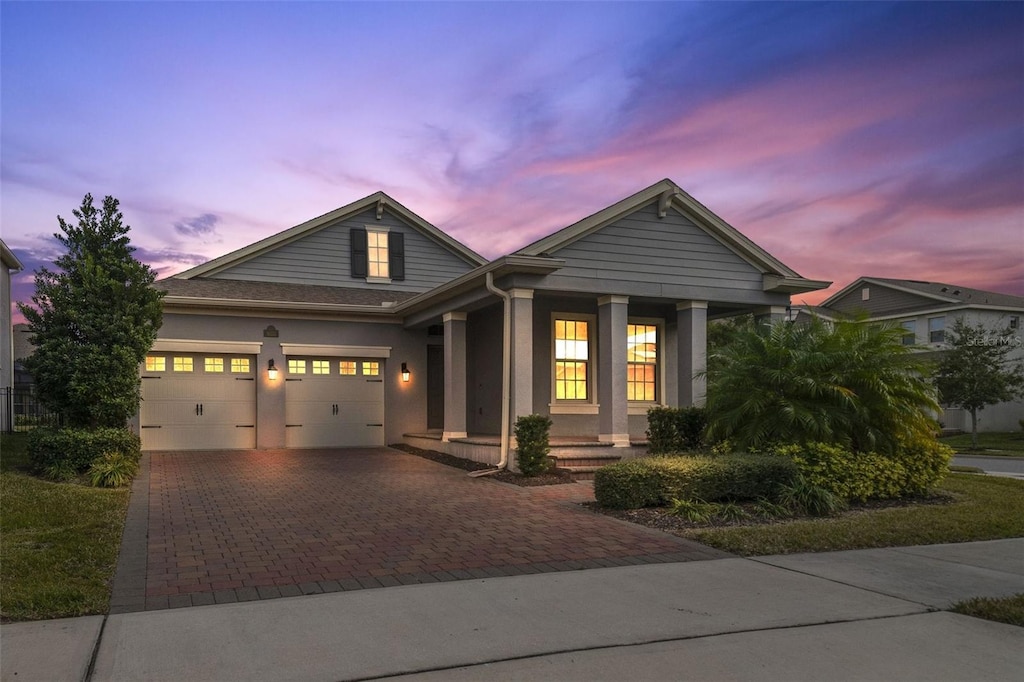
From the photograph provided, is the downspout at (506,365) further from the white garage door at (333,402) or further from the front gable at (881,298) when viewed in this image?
the front gable at (881,298)

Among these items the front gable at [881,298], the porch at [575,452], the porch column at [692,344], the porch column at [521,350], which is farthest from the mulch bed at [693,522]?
the front gable at [881,298]

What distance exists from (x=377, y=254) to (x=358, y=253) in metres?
0.55

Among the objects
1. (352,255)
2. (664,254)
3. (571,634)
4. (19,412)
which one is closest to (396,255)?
(352,255)

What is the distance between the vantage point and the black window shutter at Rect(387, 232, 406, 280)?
20109 millimetres

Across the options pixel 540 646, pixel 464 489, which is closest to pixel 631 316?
pixel 464 489

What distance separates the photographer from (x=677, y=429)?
39.8 feet

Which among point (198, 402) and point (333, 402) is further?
point (333, 402)

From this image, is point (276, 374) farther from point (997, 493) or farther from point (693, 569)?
point (997, 493)

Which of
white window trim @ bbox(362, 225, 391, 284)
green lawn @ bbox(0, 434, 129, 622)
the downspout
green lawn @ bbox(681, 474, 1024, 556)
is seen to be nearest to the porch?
the downspout

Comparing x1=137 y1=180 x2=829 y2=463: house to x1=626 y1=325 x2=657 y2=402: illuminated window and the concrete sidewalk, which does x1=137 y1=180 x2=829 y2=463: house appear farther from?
the concrete sidewalk

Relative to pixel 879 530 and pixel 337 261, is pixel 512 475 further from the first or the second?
pixel 337 261

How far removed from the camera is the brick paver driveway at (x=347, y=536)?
19.0ft

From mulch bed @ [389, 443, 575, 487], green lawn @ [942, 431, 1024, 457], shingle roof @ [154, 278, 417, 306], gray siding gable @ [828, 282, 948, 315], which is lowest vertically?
green lawn @ [942, 431, 1024, 457]

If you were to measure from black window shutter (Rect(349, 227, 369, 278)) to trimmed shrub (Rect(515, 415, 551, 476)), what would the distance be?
9.44 m
